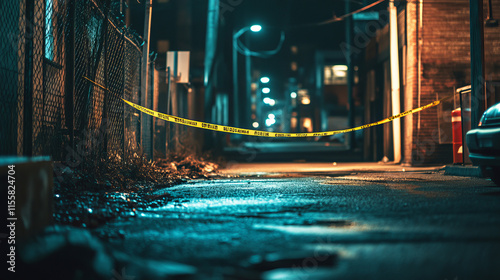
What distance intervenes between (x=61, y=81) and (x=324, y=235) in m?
6.15

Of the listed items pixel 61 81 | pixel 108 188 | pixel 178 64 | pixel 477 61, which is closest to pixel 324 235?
pixel 108 188

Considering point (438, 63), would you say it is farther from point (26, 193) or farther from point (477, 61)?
point (26, 193)

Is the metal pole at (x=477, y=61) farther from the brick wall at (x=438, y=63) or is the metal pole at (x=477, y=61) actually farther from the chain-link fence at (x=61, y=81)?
the chain-link fence at (x=61, y=81)

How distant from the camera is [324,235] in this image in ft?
14.3

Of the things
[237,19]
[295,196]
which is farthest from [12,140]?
[237,19]

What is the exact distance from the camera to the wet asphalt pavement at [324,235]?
330cm

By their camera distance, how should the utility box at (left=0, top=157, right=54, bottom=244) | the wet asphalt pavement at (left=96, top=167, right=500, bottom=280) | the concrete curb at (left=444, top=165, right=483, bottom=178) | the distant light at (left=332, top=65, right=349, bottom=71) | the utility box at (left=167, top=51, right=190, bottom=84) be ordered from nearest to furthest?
the wet asphalt pavement at (left=96, top=167, right=500, bottom=280) → the utility box at (left=0, top=157, right=54, bottom=244) → the concrete curb at (left=444, top=165, right=483, bottom=178) → the utility box at (left=167, top=51, right=190, bottom=84) → the distant light at (left=332, top=65, right=349, bottom=71)

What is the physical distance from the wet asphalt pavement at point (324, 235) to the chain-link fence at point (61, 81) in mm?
2100

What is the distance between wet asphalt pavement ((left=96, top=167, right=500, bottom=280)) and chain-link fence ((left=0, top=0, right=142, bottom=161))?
210cm

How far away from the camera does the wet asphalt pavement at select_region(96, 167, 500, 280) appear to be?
3299 mm

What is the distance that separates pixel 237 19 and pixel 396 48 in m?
25.4

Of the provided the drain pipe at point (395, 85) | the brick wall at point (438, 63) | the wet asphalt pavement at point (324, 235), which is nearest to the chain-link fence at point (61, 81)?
the wet asphalt pavement at point (324, 235)

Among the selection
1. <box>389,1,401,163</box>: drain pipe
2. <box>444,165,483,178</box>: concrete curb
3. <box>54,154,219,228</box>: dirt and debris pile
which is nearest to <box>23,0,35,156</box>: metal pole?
<box>54,154,219,228</box>: dirt and debris pile

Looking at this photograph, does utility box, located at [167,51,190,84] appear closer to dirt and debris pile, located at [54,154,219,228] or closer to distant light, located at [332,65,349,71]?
dirt and debris pile, located at [54,154,219,228]
